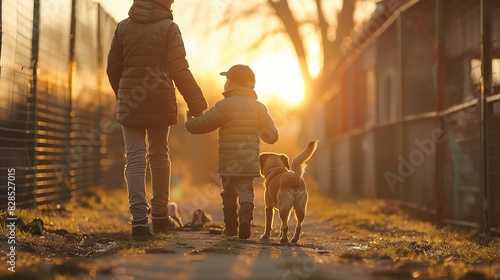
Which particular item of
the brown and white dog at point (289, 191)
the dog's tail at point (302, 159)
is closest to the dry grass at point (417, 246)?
the brown and white dog at point (289, 191)

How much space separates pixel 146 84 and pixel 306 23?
84.0ft

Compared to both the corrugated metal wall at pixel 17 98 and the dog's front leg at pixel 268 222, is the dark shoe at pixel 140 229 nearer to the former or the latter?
the dog's front leg at pixel 268 222

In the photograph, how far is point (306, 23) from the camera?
32.2 m

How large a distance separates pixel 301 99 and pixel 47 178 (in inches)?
1004

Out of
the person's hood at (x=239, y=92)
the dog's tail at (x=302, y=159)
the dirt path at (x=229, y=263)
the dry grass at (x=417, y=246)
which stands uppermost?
the person's hood at (x=239, y=92)

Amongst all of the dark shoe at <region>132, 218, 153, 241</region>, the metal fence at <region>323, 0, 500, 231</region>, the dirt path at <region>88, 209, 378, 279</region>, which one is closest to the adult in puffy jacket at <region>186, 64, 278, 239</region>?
the dark shoe at <region>132, 218, 153, 241</region>

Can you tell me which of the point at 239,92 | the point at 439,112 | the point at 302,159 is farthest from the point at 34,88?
the point at 439,112

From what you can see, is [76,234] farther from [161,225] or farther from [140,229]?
[140,229]

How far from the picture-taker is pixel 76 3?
1215 centimetres

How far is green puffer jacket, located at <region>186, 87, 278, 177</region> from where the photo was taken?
7.34 metres

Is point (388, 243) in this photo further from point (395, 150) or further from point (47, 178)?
point (395, 150)

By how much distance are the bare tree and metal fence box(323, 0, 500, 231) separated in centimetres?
1450

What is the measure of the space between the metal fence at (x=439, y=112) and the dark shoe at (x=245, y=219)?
240 centimetres

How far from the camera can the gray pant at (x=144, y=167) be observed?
714 centimetres
